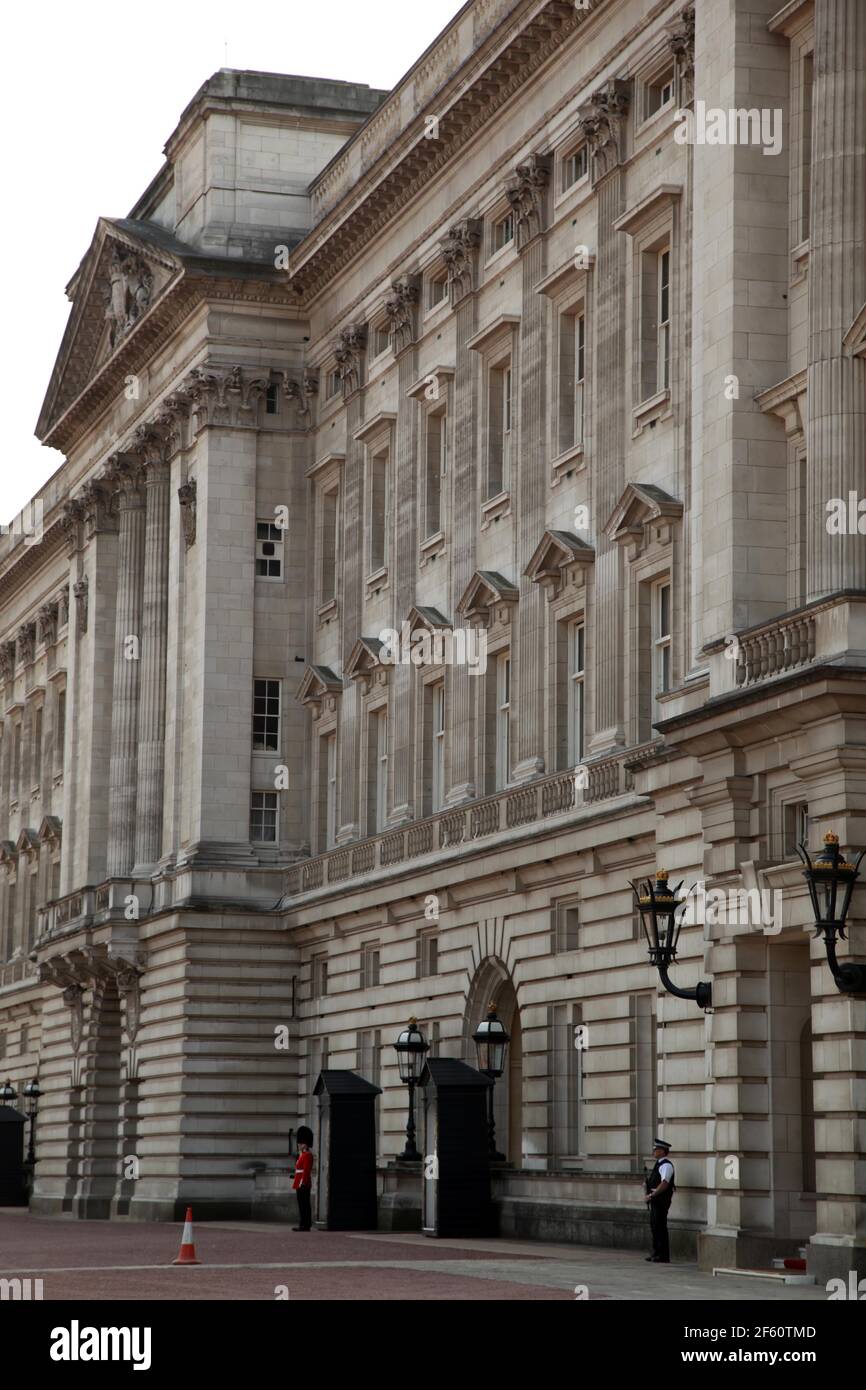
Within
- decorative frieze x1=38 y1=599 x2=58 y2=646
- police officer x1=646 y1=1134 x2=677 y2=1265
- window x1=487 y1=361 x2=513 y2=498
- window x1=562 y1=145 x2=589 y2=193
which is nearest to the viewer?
police officer x1=646 y1=1134 x2=677 y2=1265

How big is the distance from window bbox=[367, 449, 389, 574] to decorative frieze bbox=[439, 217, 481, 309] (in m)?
6.26

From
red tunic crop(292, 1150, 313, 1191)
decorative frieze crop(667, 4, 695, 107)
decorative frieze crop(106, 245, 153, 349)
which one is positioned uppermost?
decorative frieze crop(106, 245, 153, 349)

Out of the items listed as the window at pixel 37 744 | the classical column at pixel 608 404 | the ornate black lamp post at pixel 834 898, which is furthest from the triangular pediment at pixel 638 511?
the window at pixel 37 744

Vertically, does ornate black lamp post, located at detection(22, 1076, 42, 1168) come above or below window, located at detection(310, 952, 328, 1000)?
below

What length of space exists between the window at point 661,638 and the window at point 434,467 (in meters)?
12.4

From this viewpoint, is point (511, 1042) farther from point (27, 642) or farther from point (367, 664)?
point (27, 642)

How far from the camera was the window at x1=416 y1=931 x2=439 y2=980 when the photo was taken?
5141 centimetres

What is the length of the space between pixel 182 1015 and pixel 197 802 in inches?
207

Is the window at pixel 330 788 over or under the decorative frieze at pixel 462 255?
under

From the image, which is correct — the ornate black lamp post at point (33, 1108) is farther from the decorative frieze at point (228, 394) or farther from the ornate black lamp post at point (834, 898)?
the ornate black lamp post at point (834, 898)

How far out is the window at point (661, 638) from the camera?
1628 inches

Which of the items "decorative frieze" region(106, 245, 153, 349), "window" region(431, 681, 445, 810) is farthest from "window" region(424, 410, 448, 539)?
"decorative frieze" region(106, 245, 153, 349)

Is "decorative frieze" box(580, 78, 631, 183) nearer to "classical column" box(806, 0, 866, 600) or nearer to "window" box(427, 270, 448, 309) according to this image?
"window" box(427, 270, 448, 309)
